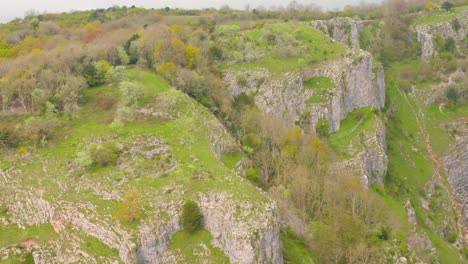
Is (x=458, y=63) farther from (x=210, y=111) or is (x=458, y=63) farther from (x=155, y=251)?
(x=155, y=251)

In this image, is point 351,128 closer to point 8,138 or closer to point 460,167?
point 460,167

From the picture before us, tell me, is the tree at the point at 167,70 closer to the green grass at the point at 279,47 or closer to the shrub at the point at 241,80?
the shrub at the point at 241,80

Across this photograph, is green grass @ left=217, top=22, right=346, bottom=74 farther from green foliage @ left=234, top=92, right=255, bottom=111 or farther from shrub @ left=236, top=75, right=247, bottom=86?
green foliage @ left=234, top=92, right=255, bottom=111

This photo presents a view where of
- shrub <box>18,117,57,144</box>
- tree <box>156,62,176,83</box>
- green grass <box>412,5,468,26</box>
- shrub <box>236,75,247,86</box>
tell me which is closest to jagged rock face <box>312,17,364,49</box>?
→ green grass <box>412,5,468,26</box>

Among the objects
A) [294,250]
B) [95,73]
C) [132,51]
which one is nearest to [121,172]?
[294,250]

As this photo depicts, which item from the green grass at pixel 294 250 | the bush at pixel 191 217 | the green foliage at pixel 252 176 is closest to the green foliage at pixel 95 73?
the green foliage at pixel 252 176

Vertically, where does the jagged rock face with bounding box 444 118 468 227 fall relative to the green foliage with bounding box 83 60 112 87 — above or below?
below

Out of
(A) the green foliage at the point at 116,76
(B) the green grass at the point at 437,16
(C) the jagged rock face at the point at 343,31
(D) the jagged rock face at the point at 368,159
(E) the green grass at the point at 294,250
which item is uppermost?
(B) the green grass at the point at 437,16

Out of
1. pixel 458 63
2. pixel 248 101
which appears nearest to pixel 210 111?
pixel 248 101
